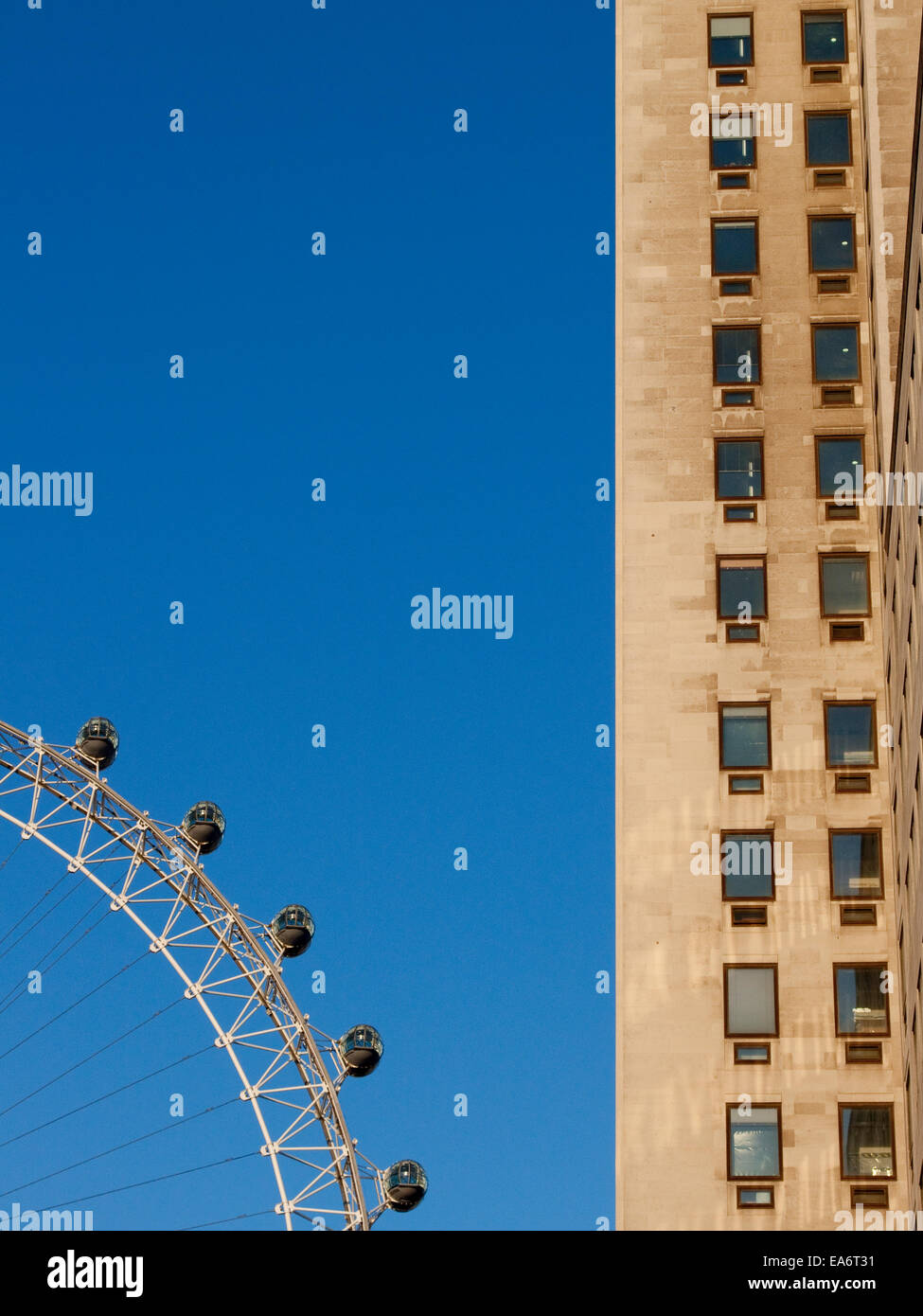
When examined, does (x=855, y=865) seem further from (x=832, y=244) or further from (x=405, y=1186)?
(x=832, y=244)

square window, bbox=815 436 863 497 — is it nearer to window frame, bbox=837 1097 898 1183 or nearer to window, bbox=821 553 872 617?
window, bbox=821 553 872 617

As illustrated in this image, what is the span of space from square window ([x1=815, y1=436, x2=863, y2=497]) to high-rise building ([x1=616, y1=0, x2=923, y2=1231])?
0.20 feet

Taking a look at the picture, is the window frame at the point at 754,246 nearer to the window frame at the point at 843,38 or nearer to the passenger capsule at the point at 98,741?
the window frame at the point at 843,38

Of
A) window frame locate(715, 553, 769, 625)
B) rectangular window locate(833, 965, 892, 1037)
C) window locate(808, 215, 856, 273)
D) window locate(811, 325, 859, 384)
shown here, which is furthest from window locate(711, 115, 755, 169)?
rectangular window locate(833, 965, 892, 1037)

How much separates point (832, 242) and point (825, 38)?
6.93 m

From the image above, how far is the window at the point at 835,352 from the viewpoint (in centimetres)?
6762

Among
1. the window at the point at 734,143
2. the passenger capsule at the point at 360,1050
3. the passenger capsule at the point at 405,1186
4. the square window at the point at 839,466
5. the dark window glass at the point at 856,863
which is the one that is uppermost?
the window at the point at 734,143

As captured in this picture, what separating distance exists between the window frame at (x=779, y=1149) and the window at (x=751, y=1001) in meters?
1.86

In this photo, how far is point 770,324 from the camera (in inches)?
2689

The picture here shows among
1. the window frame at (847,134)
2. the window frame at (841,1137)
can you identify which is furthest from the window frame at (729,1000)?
the window frame at (847,134)

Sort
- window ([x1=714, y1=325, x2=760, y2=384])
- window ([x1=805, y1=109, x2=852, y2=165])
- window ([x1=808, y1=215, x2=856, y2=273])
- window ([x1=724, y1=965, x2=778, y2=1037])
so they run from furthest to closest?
1. window ([x1=805, y1=109, x2=852, y2=165])
2. window ([x1=808, y1=215, x2=856, y2=273])
3. window ([x1=714, y1=325, x2=760, y2=384])
4. window ([x1=724, y1=965, x2=778, y2=1037])

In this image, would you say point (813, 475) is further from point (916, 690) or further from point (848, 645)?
point (916, 690)

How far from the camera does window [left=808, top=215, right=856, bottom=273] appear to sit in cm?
6875

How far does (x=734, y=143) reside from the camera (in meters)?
70.3
